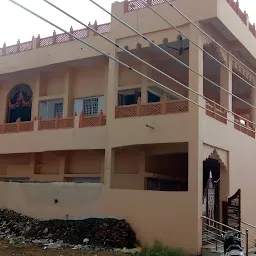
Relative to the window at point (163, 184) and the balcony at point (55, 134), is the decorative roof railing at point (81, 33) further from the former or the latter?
the window at point (163, 184)

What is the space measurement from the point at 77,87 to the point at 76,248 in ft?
25.0

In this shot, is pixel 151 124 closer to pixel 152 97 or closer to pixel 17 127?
pixel 152 97

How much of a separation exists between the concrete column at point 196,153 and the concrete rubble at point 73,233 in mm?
1931

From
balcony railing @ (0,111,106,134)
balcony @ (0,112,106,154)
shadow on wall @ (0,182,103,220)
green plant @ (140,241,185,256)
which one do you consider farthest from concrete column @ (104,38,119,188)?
green plant @ (140,241,185,256)

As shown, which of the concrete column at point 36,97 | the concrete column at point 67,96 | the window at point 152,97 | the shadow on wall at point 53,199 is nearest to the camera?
the shadow on wall at point 53,199

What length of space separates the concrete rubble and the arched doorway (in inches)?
239

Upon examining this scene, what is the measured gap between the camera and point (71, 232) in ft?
44.0

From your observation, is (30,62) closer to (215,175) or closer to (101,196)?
(101,196)

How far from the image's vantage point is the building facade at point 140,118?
12547mm

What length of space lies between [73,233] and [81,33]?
830cm

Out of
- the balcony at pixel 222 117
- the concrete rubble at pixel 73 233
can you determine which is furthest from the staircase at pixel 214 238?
the balcony at pixel 222 117

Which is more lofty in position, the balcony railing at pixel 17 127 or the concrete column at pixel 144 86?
the concrete column at pixel 144 86

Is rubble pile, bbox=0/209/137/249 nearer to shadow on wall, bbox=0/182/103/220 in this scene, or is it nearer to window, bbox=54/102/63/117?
shadow on wall, bbox=0/182/103/220

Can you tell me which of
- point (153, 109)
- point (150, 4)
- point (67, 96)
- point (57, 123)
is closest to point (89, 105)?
point (67, 96)
